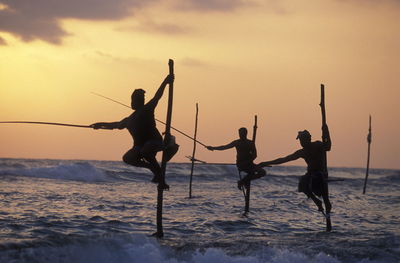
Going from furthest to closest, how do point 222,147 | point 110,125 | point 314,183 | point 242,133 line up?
point 242,133 → point 222,147 → point 314,183 → point 110,125

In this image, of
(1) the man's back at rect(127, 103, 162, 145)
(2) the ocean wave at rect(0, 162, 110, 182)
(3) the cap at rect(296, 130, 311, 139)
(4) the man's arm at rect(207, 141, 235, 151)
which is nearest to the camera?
(1) the man's back at rect(127, 103, 162, 145)

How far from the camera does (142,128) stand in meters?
11.1

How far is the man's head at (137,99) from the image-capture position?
10984mm

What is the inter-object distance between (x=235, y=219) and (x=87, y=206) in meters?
6.33

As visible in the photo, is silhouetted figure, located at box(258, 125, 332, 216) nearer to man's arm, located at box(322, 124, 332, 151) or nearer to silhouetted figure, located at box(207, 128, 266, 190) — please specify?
man's arm, located at box(322, 124, 332, 151)

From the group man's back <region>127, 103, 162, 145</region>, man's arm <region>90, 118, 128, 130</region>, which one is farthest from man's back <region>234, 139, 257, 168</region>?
man's arm <region>90, 118, 128, 130</region>

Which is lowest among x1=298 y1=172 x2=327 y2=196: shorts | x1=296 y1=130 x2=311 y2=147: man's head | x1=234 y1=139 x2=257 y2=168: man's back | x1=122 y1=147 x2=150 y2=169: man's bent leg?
x1=298 y1=172 x2=327 y2=196: shorts

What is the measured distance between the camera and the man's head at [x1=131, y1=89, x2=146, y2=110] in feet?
36.0

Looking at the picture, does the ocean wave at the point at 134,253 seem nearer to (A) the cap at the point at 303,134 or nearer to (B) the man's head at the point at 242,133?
(A) the cap at the point at 303,134

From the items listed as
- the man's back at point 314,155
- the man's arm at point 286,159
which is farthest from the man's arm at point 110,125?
the man's back at point 314,155

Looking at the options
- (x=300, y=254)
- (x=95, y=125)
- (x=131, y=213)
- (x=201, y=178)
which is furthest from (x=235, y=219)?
(x=201, y=178)

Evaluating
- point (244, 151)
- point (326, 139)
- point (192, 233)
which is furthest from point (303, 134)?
point (244, 151)

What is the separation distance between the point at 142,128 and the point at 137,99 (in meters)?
0.63

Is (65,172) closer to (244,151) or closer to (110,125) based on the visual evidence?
(244,151)
